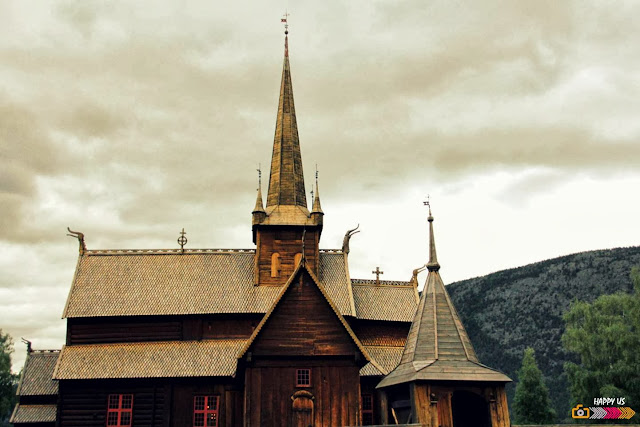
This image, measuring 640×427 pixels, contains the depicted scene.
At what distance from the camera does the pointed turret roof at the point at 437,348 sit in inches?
1197

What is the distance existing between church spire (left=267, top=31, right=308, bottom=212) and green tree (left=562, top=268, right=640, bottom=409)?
2623 cm

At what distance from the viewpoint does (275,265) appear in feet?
147

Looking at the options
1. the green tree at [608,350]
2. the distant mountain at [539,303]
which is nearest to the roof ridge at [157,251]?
the green tree at [608,350]

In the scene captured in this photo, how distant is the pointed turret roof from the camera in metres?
30.4

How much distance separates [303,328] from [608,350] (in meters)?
30.4

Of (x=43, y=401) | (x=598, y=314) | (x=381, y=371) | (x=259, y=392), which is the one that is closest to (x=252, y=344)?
(x=259, y=392)

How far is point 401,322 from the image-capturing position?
45688mm

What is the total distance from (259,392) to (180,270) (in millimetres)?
14645

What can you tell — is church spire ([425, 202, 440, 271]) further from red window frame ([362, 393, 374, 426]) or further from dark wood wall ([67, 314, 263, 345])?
dark wood wall ([67, 314, 263, 345])

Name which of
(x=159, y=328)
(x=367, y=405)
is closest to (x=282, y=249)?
(x=159, y=328)

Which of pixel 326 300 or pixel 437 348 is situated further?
pixel 326 300

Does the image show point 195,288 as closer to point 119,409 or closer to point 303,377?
point 119,409

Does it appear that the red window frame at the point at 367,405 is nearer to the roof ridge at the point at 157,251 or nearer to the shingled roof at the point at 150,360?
the shingled roof at the point at 150,360

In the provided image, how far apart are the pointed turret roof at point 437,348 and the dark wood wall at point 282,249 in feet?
39.8
